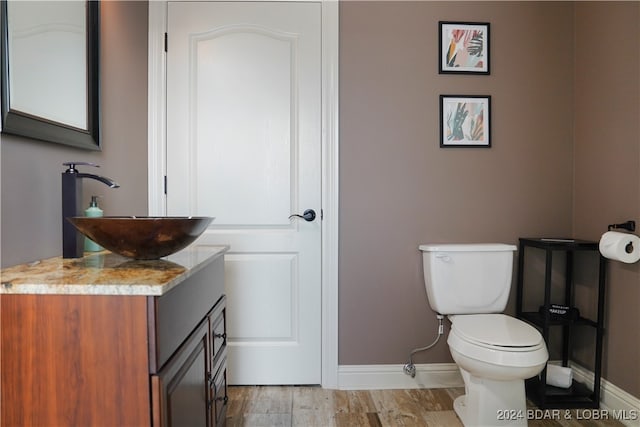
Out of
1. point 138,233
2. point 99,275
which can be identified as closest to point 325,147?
point 138,233

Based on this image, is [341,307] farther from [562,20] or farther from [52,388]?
[562,20]

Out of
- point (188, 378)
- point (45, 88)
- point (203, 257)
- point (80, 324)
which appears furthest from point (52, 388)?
point (45, 88)

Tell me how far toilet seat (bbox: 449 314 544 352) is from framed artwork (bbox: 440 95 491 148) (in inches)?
37.9

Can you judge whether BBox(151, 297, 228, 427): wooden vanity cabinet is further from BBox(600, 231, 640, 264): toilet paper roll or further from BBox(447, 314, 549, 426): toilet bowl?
BBox(600, 231, 640, 264): toilet paper roll

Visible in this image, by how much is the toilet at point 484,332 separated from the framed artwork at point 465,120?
595 mm

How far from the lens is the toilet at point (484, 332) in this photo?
64.7 inches

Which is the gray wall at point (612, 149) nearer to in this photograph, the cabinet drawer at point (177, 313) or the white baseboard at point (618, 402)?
the white baseboard at point (618, 402)

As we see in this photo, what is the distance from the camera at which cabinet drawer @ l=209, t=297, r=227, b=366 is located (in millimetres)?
1437

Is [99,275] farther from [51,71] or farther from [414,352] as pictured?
[414,352]

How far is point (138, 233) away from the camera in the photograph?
108cm

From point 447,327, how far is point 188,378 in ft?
5.29

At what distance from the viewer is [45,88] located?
1312 mm

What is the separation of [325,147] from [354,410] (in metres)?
1.40

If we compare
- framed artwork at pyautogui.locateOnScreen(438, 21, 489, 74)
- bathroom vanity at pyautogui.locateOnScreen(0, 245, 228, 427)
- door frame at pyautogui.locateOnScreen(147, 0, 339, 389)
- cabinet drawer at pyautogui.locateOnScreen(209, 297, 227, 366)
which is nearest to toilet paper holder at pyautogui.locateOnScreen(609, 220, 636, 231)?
framed artwork at pyautogui.locateOnScreen(438, 21, 489, 74)
